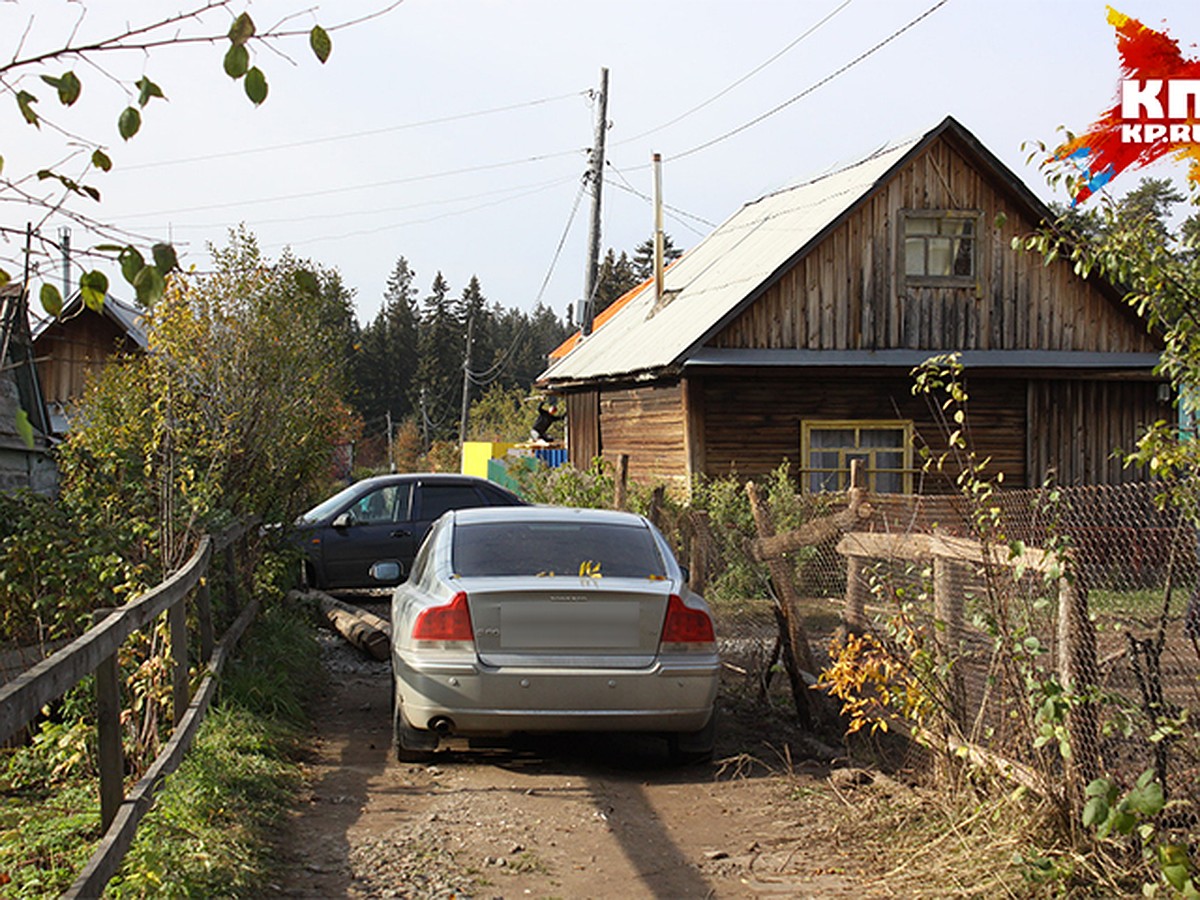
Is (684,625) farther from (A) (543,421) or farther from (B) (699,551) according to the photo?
(A) (543,421)

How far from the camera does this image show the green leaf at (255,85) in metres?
2.72

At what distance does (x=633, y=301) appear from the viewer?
28547 millimetres

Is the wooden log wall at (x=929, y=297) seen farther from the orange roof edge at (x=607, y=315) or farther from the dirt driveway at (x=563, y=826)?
the dirt driveway at (x=563, y=826)

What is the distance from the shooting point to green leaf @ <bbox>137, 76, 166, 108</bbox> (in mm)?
2652

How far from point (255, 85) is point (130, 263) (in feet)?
1.57

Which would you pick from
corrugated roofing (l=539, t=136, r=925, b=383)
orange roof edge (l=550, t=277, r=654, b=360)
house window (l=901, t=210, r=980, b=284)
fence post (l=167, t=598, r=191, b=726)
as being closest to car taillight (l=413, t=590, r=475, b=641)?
fence post (l=167, t=598, r=191, b=726)

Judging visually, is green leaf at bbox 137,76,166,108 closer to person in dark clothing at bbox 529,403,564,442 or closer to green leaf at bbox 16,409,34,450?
green leaf at bbox 16,409,34,450

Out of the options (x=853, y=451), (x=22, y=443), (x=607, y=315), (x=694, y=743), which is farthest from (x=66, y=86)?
(x=607, y=315)

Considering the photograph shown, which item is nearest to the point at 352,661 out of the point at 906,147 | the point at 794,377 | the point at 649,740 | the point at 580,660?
the point at 649,740

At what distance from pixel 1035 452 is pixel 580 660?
50.7ft

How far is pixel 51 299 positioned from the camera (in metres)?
2.65

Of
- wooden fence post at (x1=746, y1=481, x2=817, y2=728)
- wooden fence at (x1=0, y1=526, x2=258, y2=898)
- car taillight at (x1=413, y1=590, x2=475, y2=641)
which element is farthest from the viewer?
wooden fence post at (x1=746, y1=481, x2=817, y2=728)

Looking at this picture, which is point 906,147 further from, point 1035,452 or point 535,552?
point 535,552

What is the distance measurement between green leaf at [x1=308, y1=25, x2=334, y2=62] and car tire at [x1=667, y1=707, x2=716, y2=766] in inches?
203
